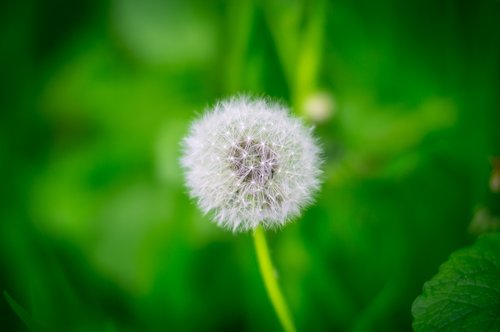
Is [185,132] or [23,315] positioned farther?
[185,132]

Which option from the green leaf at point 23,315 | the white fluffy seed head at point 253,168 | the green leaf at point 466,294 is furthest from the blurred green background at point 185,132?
the white fluffy seed head at point 253,168

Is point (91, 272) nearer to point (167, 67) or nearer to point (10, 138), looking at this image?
point (10, 138)

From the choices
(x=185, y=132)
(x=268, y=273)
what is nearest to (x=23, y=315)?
(x=268, y=273)

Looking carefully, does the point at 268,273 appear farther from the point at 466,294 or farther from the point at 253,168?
the point at 466,294

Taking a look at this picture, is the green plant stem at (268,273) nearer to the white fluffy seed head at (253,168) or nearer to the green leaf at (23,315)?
the white fluffy seed head at (253,168)

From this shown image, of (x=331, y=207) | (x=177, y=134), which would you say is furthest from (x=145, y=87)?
(x=331, y=207)

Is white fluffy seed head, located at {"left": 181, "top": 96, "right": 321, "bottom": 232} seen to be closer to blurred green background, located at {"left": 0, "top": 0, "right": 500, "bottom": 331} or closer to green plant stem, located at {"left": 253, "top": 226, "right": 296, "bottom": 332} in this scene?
green plant stem, located at {"left": 253, "top": 226, "right": 296, "bottom": 332}

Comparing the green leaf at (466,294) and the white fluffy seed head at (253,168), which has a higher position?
the white fluffy seed head at (253,168)
